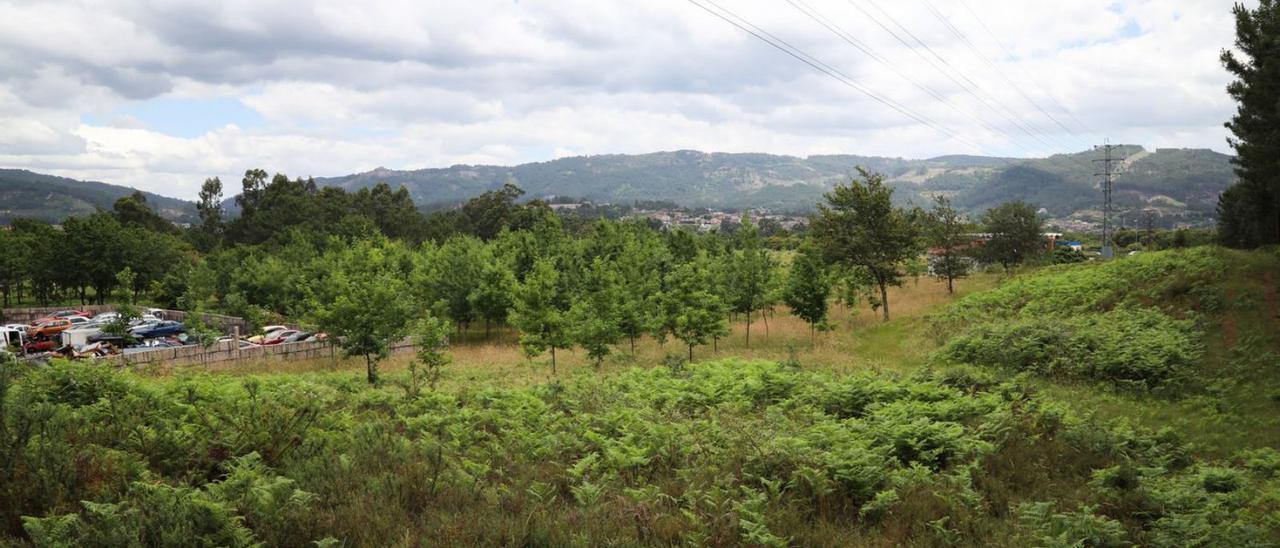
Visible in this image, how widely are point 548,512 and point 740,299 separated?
29897mm

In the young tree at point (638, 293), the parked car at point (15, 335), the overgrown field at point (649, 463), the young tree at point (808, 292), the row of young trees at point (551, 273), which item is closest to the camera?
the overgrown field at point (649, 463)

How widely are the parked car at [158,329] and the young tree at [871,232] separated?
38940 millimetres

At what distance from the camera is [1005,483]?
966cm

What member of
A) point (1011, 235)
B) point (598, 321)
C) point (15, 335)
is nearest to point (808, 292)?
point (598, 321)

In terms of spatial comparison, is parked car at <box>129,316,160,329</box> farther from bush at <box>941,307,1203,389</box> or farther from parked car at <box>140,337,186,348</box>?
bush at <box>941,307,1203,389</box>

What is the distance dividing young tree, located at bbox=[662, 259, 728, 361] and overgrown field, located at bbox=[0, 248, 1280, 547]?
1312 cm

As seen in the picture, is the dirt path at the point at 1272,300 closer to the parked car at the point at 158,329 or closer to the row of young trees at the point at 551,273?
the row of young trees at the point at 551,273

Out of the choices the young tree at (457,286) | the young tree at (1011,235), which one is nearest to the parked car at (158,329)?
the young tree at (457,286)

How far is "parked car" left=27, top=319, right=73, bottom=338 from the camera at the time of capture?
125ft

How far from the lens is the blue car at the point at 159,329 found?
39188 millimetres

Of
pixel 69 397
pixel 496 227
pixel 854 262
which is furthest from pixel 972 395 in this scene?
pixel 496 227

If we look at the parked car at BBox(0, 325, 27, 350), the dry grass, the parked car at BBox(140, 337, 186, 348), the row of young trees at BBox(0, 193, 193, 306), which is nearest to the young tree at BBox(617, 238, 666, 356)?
the dry grass

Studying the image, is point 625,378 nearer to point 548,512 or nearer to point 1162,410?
point 548,512

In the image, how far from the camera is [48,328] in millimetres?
39406
